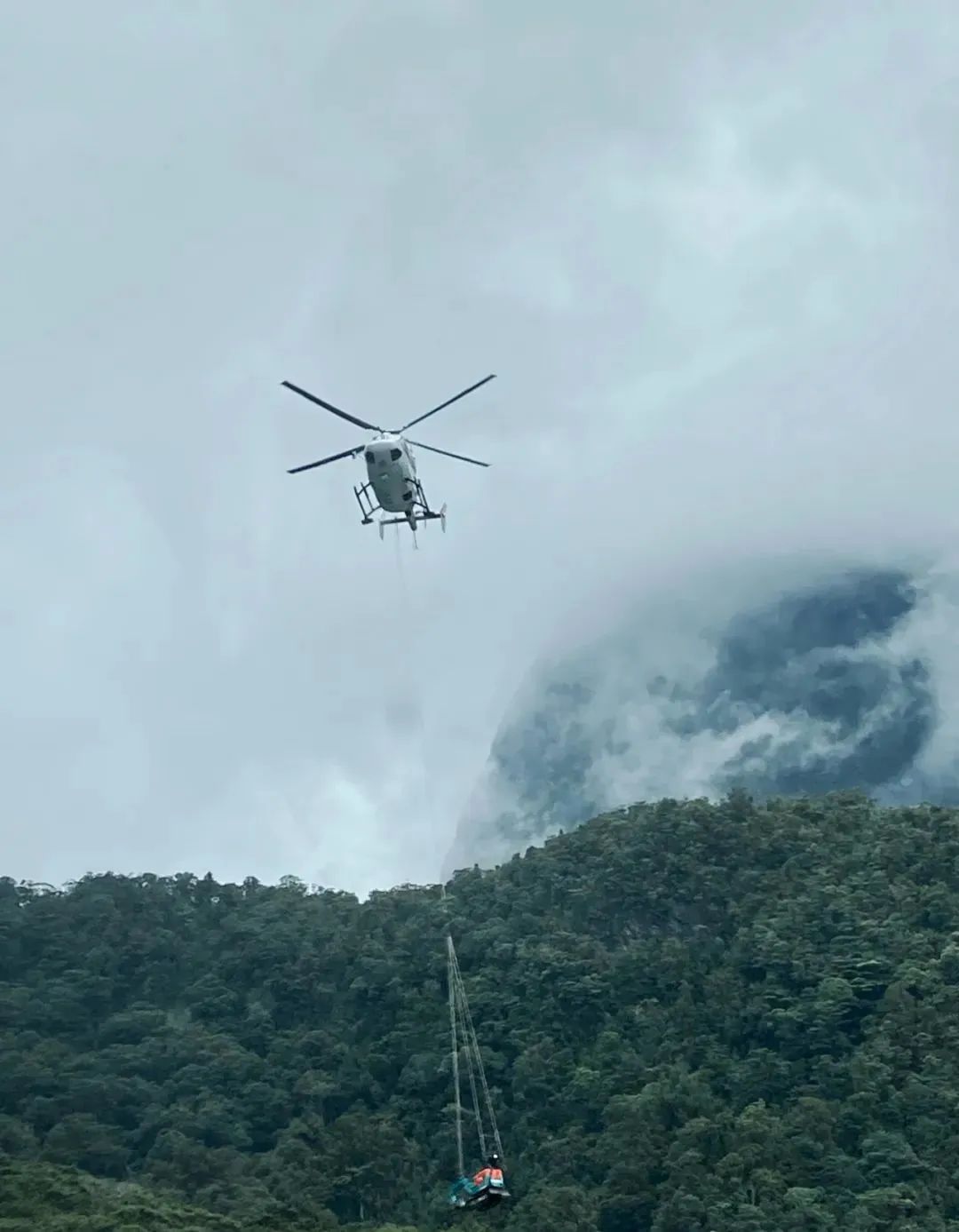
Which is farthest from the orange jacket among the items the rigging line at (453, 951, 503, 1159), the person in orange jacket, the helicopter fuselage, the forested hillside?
the rigging line at (453, 951, 503, 1159)

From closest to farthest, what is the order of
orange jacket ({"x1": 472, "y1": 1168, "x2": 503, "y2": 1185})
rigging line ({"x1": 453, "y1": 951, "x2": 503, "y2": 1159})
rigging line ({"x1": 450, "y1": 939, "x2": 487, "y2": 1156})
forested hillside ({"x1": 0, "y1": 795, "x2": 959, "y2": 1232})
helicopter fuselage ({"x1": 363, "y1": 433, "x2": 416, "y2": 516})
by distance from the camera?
1. orange jacket ({"x1": 472, "y1": 1168, "x2": 503, "y2": 1185})
2. helicopter fuselage ({"x1": 363, "y1": 433, "x2": 416, "y2": 516})
3. forested hillside ({"x1": 0, "y1": 795, "x2": 959, "y2": 1232})
4. rigging line ({"x1": 453, "y1": 951, "x2": 503, "y2": 1159})
5. rigging line ({"x1": 450, "y1": 939, "x2": 487, "y2": 1156})

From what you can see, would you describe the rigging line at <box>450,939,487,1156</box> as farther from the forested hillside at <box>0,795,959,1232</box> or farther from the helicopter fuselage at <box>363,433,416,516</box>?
the helicopter fuselage at <box>363,433,416,516</box>

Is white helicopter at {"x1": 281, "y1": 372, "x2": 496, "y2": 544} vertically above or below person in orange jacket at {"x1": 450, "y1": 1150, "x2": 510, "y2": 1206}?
above

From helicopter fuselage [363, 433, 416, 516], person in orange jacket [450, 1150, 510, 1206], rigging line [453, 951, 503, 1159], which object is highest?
helicopter fuselage [363, 433, 416, 516]

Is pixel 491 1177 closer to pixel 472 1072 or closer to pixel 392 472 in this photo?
pixel 392 472

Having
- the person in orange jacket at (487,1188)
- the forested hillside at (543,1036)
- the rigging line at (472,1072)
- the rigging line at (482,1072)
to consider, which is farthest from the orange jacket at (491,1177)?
the rigging line at (472,1072)

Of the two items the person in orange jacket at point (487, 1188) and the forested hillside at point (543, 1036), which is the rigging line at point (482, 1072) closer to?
the forested hillside at point (543, 1036)

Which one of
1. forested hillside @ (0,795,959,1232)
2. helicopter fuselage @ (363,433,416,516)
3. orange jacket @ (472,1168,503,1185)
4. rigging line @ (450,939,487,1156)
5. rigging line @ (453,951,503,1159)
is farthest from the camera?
rigging line @ (450,939,487,1156)
